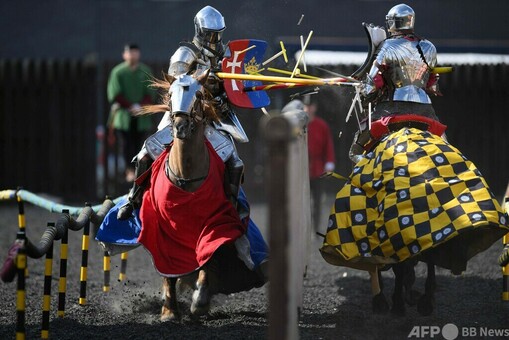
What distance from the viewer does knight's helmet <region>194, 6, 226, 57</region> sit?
28.6 feet

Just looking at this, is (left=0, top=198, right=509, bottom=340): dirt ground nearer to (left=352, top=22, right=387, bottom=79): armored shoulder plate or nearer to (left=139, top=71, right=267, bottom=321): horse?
(left=139, top=71, right=267, bottom=321): horse

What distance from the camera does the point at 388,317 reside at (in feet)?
26.6

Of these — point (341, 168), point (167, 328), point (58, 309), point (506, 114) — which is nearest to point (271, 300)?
point (167, 328)

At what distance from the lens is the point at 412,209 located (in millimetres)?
7586

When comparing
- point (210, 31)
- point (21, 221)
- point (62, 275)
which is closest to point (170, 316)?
point (62, 275)

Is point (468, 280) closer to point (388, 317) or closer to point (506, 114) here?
point (388, 317)

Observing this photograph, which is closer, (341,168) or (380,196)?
(380,196)

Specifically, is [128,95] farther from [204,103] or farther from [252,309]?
[204,103]

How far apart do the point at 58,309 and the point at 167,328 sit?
3.01ft

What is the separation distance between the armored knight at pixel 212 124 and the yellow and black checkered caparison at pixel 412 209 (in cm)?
90

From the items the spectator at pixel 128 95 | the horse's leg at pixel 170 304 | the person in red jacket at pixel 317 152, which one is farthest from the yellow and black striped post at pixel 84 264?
the spectator at pixel 128 95

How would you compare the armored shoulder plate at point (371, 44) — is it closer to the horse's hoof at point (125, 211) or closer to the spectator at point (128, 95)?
the horse's hoof at point (125, 211)

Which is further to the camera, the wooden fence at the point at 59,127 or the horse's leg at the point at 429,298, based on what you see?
the wooden fence at the point at 59,127

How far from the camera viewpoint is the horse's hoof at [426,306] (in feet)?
26.6
